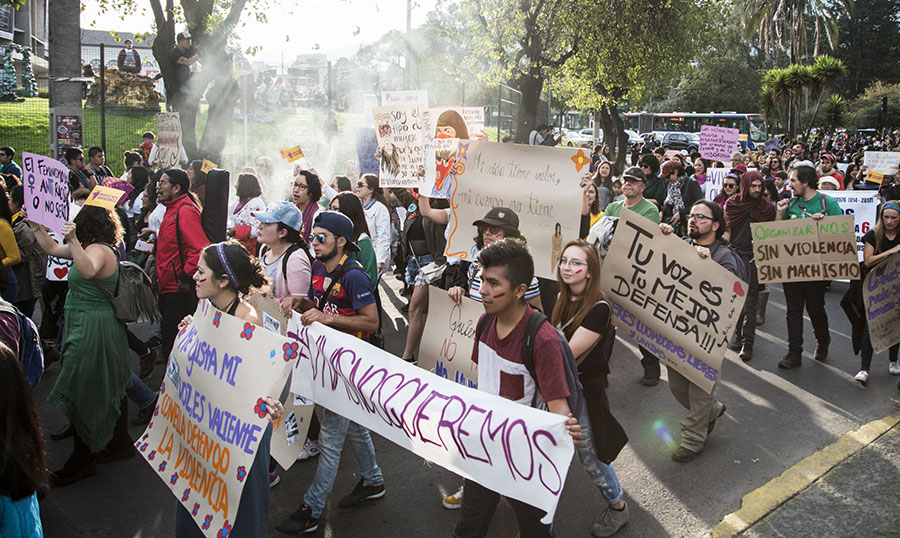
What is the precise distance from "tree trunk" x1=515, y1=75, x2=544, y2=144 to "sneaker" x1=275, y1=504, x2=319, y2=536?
18.5 metres

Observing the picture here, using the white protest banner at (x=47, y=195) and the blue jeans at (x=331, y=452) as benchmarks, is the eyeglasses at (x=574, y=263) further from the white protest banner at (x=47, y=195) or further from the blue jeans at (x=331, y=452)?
the white protest banner at (x=47, y=195)

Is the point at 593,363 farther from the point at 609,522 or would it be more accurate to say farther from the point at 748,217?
the point at 748,217

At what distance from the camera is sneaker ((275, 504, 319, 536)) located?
13.5ft

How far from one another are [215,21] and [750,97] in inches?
2222

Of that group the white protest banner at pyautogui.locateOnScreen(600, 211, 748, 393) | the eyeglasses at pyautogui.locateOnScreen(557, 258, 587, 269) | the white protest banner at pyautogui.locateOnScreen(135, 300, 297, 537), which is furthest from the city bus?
the white protest banner at pyautogui.locateOnScreen(135, 300, 297, 537)

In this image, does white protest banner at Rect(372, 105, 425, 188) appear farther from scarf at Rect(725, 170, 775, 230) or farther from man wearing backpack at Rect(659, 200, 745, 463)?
scarf at Rect(725, 170, 775, 230)

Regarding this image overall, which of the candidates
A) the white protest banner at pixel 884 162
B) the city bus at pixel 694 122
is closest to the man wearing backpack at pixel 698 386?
the white protest banner at pixel 884 162

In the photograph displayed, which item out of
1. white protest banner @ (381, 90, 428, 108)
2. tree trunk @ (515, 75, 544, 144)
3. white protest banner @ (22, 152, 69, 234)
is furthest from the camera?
tree trunk @ (515, 75, 544, 144)

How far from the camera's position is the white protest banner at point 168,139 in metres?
11.6

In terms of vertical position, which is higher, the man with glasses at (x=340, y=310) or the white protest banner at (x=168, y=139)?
the white protest banner at (x=168, y=139)

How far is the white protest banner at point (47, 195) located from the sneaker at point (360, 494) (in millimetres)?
2781

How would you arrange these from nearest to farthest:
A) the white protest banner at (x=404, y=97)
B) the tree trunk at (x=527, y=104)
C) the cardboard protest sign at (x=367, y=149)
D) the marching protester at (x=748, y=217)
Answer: the marching protester at (x=748, y=217) → the white protest banner at (x=404, y=97) → the cardboard protest sign at (x=367, y=149) → the tree trunk at (x=527, y=104)

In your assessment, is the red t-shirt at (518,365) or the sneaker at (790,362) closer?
the red t-shirt at (518,365)

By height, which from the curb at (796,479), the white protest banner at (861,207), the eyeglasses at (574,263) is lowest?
the curb at (796,479)
